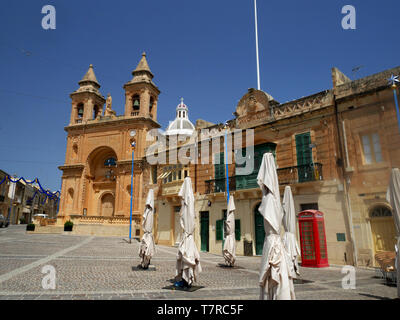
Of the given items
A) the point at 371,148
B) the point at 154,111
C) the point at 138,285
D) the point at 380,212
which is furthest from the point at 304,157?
the point at 154,111

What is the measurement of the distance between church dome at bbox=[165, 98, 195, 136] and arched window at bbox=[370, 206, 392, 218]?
4390cm

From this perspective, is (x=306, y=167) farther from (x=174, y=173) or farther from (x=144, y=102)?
(x=144, y=102)

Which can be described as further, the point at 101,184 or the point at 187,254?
the point at 101,184

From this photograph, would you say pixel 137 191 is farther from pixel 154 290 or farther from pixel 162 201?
pixel 154 290

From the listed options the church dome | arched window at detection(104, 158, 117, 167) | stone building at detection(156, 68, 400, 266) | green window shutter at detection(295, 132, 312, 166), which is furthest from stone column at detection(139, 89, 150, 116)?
green window shutter at detection(295, 132, 312, 166)

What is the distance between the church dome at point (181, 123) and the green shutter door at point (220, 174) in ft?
114

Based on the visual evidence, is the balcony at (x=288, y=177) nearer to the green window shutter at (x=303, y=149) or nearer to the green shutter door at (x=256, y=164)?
the green shutter door at (x=256, y=164)

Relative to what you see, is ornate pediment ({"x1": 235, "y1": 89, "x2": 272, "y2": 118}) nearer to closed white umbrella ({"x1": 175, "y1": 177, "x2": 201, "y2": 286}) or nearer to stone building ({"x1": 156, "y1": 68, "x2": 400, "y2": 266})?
stone building ({"x1": 156, "y1": 68, "x2": 400, "y2": 266})

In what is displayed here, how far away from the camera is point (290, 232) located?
33.0ft

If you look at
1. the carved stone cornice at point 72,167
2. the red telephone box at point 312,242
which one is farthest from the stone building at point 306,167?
the carved stone cornice at point 72,167

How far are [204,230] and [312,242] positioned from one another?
9580 millimetres

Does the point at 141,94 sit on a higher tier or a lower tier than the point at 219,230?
higher

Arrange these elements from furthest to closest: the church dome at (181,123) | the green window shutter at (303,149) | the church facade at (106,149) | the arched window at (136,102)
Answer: the church dome at (181,123), the arched window at (136,102), the church facade at (106,149), the green window shutter at (303,149)

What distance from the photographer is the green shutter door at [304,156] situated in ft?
52.5
